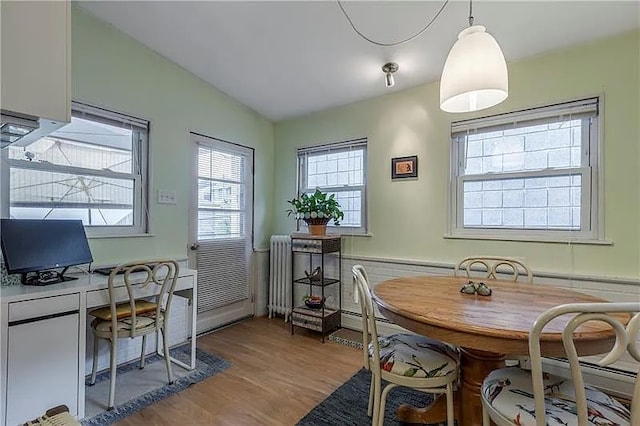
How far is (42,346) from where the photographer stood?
178 cm

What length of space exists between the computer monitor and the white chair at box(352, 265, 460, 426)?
193 centimetres

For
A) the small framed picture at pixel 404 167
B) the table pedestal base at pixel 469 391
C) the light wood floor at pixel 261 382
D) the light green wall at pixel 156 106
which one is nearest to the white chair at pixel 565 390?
the table pedestal base at pixel 469 391

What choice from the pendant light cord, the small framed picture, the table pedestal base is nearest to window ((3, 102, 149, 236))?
the pendant light cord

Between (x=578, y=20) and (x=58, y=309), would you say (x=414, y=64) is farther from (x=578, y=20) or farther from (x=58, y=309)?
(x=58, y=309)

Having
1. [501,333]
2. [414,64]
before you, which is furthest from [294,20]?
[501,333]

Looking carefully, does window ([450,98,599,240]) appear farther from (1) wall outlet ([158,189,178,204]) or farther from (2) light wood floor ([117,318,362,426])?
(1) wall outlet ([158,189,178,204])

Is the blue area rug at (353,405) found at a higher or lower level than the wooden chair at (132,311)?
lower

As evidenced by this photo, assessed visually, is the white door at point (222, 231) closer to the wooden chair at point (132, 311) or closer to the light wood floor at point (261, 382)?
the light wood floor at point (261, 382)

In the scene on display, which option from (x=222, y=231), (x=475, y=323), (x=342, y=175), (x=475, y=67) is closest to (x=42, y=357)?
(x=222, y=231)

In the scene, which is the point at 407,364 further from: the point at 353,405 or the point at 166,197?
the point at 166,197

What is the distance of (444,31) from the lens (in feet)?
7.48

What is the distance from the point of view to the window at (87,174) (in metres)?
2.21

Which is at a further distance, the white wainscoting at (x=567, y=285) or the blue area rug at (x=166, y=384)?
the white wainscoting at (x=567, y=285)

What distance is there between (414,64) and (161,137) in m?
2.28
